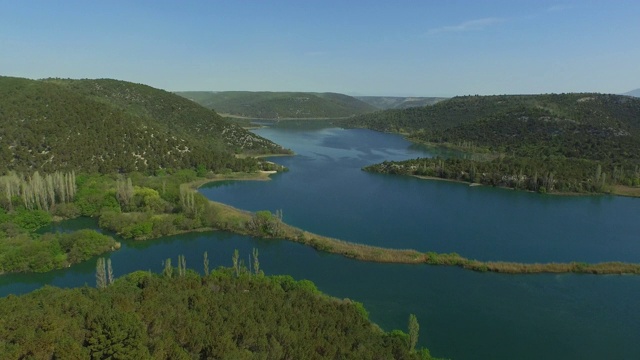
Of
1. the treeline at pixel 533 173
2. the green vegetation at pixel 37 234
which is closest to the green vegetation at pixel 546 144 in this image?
the treeline at pixel 533 173

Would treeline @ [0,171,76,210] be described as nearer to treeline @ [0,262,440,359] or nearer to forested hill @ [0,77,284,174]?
forested hill @ [0,77,284,174]

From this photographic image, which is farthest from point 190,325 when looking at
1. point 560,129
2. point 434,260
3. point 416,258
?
point 560,129

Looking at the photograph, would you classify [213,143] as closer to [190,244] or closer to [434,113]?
[190,244]

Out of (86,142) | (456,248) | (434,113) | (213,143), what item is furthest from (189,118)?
(434,113)

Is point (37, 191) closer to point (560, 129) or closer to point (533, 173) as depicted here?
point (533, 173)

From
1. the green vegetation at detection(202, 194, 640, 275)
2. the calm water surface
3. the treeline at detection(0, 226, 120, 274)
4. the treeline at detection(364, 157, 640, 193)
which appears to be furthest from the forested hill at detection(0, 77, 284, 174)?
the green vegetation at detection(202, 194, 640, 275)

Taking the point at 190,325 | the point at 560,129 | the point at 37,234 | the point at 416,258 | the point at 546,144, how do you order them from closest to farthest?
the point at 190,325 < the point at 416,258 < the point at 37,234 < the point at 546,144 < the point at 560,129

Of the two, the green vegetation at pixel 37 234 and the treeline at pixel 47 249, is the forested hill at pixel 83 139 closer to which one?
the green vegetation at pixel 37 234
